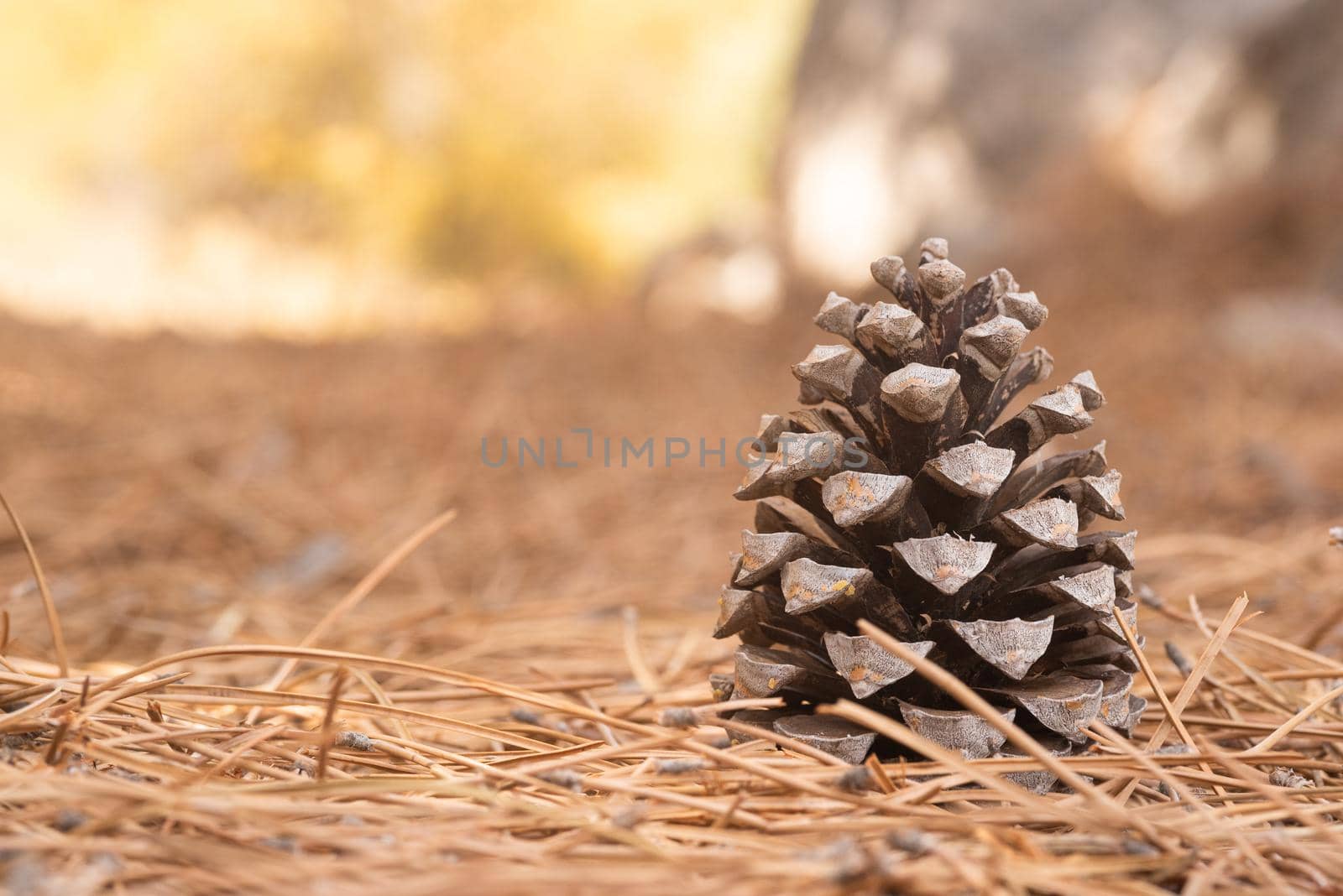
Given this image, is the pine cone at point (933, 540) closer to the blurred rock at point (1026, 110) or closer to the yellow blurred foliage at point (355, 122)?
the blurred rock at point (1026, 110)

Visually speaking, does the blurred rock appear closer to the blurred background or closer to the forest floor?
the blurred background

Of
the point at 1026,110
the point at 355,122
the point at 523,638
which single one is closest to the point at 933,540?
the point at 523,638

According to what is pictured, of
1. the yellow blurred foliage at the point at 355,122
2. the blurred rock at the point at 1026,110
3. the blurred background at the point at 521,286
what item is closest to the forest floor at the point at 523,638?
the blurred background at the point at 521,286

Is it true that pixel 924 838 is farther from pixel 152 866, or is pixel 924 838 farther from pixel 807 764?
pixel 152 866

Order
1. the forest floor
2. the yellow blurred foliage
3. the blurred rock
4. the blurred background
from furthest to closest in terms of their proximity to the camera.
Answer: the yellow blurred foliage, the blurred rock, the blurred background, the forest floor

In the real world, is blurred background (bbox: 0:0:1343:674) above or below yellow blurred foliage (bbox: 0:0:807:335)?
below

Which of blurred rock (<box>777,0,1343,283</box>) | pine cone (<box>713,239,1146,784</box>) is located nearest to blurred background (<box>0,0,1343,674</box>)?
blurred rock (<box>777,0,1343,283</box>)
